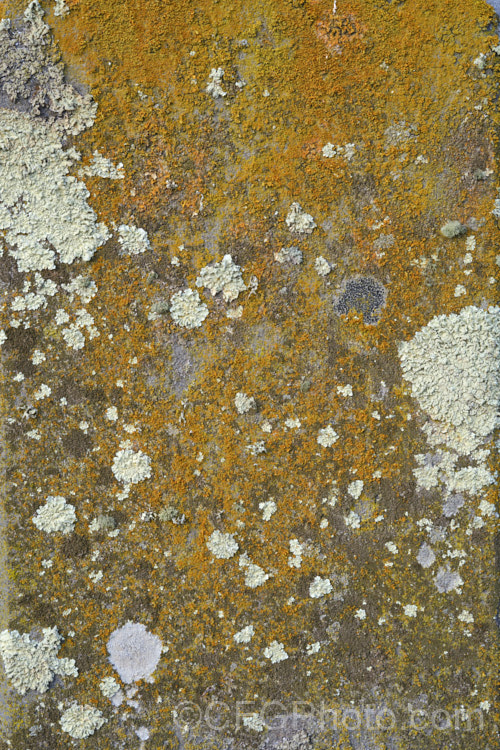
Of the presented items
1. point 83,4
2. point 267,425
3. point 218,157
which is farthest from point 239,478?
point 83,4

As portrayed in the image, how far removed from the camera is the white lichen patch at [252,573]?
2.55 meters

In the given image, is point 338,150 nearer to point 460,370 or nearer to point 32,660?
point 460,370

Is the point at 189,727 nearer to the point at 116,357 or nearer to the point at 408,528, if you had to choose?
the point at 408,528

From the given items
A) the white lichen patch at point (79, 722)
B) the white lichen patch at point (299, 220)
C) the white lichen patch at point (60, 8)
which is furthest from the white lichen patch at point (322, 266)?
the white lichen patch at point (79, 722)

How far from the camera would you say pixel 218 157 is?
253 cm

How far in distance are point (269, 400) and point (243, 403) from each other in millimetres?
128

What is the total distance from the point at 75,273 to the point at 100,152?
584mm

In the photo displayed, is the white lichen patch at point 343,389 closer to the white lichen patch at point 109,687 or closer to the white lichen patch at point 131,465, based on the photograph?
the white lichen patch at point 131,465

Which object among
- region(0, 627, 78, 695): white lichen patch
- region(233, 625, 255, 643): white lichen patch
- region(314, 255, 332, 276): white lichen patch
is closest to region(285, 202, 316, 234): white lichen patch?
region(314, 255, 332, 276): white lichen patch

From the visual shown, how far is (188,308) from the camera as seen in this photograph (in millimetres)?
2533

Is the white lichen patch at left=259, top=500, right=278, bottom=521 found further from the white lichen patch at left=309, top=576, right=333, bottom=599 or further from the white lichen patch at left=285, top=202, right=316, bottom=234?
the white lichen patch at left=285, top=202, right=316, bottom=234

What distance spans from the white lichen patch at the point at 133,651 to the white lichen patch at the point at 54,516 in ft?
1.88

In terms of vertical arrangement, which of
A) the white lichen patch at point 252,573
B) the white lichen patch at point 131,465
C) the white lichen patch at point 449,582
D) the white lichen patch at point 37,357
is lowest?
the white lichen patch at point 449,582

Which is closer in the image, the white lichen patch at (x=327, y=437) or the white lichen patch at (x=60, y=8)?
the white lichen patch at (x=60, y=8)
